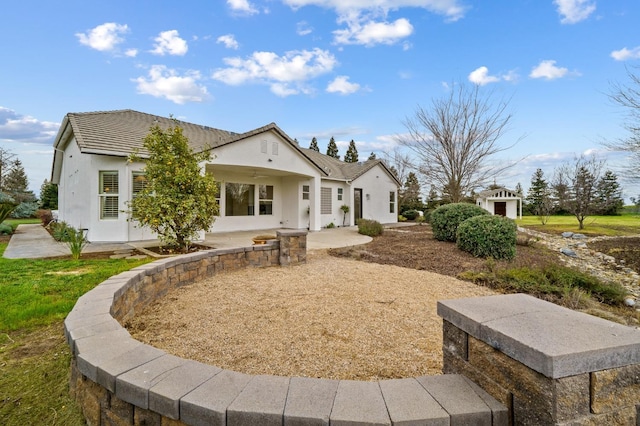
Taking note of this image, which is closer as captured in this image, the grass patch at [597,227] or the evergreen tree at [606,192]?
the grass patch at [597,227]

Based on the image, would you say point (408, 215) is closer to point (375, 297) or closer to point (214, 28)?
point (214, 28)

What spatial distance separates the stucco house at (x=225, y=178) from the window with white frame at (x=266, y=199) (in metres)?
0.05

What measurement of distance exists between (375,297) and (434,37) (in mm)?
10642

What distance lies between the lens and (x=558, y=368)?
3.97ft

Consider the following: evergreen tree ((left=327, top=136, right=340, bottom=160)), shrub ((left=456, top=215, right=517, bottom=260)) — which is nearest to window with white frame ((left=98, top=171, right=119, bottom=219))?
shrub ((left=456, top=215, right=517, bottom=260))

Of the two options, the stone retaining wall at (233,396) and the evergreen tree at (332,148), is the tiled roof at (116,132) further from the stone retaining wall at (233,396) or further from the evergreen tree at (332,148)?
the evergreen tree at (332,148)

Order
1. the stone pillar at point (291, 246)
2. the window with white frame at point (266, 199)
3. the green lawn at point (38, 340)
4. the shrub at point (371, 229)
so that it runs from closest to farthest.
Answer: the green lawn at point (38, 340) → the stone pillar at point (291, 246) → the shrub at point (371, 229) → the window with white frame at point (266, 199)

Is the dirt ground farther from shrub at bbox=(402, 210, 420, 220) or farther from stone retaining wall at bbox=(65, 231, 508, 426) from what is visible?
shrub at bbox=(402, 210, 420, 220)

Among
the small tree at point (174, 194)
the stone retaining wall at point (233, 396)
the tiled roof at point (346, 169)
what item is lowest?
the stone retaining wall at point (233, 396)

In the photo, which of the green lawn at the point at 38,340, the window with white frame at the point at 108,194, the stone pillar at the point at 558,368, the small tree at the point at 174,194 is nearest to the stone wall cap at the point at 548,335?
the stone pillar at the point at 558,368

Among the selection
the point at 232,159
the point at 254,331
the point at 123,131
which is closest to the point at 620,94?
the point at 232,159

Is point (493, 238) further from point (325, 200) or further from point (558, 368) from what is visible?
point (325, 200)

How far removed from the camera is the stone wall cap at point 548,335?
125cm

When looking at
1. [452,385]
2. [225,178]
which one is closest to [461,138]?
[225,178]
